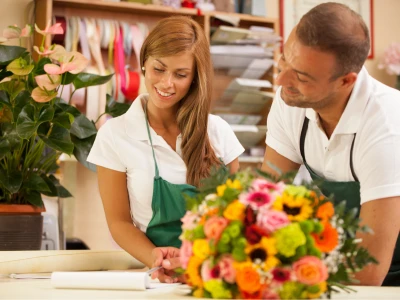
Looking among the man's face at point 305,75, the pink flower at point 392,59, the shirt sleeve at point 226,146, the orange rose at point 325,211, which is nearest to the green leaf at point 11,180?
the shirt sleeve at point 226,146

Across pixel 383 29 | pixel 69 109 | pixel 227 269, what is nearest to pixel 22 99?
pixel 69 109

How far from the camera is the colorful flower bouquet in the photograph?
3.19ft

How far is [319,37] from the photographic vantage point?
1.42m

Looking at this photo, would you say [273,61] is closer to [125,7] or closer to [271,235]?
[125,7]

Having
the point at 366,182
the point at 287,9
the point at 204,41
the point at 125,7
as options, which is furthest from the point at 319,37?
the point at 287,9

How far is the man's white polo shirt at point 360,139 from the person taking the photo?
1.48 meters

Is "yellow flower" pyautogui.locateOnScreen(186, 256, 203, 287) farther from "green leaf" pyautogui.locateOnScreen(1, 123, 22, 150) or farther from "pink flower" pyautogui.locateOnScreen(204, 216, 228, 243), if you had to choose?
"green leaf" pyautogui.locateOnScreen(1, 123, 22, 150)

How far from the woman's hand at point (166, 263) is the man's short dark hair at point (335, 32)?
22.4 inches

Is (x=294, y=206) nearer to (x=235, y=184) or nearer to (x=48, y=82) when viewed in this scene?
(x=235, y=184)

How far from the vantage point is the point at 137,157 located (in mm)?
1945

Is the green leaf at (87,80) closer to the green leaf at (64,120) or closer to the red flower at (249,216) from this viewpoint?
the green leaf at (64,120)

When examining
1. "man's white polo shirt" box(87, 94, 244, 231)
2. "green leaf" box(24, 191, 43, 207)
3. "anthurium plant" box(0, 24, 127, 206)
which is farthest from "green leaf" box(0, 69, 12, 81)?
"man's white polo shirt" box(87, 94, 244, 231)

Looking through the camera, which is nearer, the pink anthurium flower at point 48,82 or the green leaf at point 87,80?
the pink anthurium flower at point 48,82

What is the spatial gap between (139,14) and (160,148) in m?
2.08
